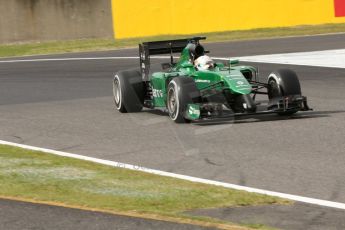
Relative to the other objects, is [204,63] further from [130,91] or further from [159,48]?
[130,91]

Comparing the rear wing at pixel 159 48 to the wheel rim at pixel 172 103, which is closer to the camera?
the wheel rim at pixel 172 103

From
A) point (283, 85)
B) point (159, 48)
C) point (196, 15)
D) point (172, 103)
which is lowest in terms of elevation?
point (172, 103)

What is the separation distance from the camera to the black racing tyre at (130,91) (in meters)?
15.6

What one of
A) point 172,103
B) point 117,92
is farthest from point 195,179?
point 117,92

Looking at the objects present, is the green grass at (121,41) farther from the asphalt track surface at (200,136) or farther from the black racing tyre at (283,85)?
the black racing tyre at (283,85)

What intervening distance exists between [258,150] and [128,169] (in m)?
1.75

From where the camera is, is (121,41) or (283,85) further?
(121,41)

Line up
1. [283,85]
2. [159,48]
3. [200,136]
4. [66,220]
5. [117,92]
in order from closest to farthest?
[66,220] → [200,136] → [283,85] → [159,48] → [117,92]

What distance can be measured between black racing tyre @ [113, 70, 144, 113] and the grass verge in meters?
4.69

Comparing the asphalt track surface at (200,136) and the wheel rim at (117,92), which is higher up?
the wheel rim at (117,92)

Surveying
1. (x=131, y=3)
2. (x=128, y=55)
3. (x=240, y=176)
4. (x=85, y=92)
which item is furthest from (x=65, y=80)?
(x=240, y=176)

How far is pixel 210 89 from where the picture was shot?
46.3ft

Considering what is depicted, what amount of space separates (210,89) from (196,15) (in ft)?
55.3

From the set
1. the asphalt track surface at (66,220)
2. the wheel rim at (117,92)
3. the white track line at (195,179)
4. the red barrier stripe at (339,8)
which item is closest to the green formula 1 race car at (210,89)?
the wheel rim at (117,92)
